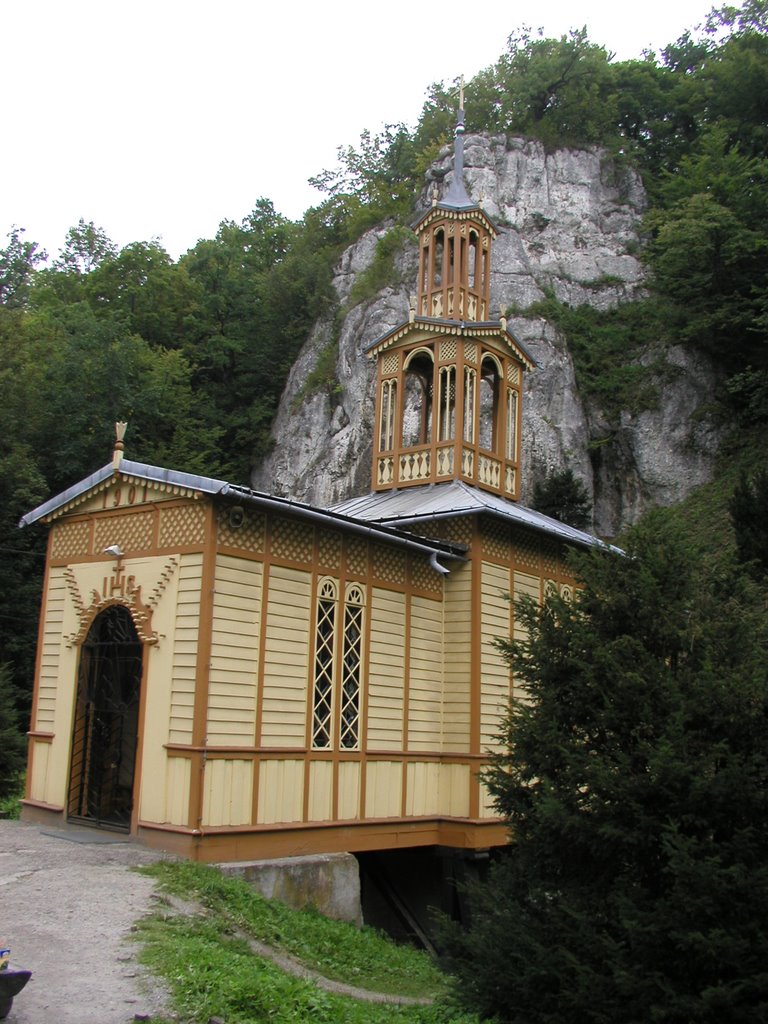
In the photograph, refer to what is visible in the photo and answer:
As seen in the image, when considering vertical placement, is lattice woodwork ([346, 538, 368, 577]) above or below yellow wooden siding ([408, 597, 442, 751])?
above

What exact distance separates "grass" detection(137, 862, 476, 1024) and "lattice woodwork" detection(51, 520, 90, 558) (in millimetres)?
5081

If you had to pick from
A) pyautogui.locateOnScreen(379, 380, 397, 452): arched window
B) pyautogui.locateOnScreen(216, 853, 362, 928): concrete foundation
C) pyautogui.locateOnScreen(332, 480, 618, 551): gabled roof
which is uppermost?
pyautogui.locateOnScreen(379, 380, 397, 452): arched window

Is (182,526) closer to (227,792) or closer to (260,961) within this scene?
(227,792)

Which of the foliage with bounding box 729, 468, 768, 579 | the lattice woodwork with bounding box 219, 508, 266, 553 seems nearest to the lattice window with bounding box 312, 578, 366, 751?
the lattice woodwork with bounding box 219, 508, 266, 553

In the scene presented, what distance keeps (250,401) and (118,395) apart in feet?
32.3

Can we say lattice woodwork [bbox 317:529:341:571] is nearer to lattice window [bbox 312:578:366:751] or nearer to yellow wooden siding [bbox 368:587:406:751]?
lattice window [bbox 312:578:366:751]

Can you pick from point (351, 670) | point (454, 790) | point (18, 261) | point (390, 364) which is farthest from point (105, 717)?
point (18, 261)

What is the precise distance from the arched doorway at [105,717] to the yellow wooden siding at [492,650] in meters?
5.20

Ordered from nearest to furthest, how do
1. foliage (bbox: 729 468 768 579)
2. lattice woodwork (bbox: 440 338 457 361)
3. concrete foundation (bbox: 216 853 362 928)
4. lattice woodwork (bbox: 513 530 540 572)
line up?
concrete foundation (bbox: 216 853 362 928) < lattice woodwork (bbox: 513 530 540 572) < lattice woodwork (bbox: 440 338 457 361) < foliage (bbox: 729 468 768 579)

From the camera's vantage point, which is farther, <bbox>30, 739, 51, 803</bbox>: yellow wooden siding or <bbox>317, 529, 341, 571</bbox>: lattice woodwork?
<bbox>30, 739, 51, 803</bbox>: yellow wooden siding

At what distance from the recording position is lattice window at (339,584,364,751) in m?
13.5

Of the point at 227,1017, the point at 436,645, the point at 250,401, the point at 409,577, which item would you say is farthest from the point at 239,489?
the point at 250,401

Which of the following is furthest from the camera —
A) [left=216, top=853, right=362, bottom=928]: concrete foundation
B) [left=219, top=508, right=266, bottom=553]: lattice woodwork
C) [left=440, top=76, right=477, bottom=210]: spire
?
[left=440, top=76, right=477, bottom=210]: spire

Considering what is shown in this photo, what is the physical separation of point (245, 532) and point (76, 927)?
17.5ft
